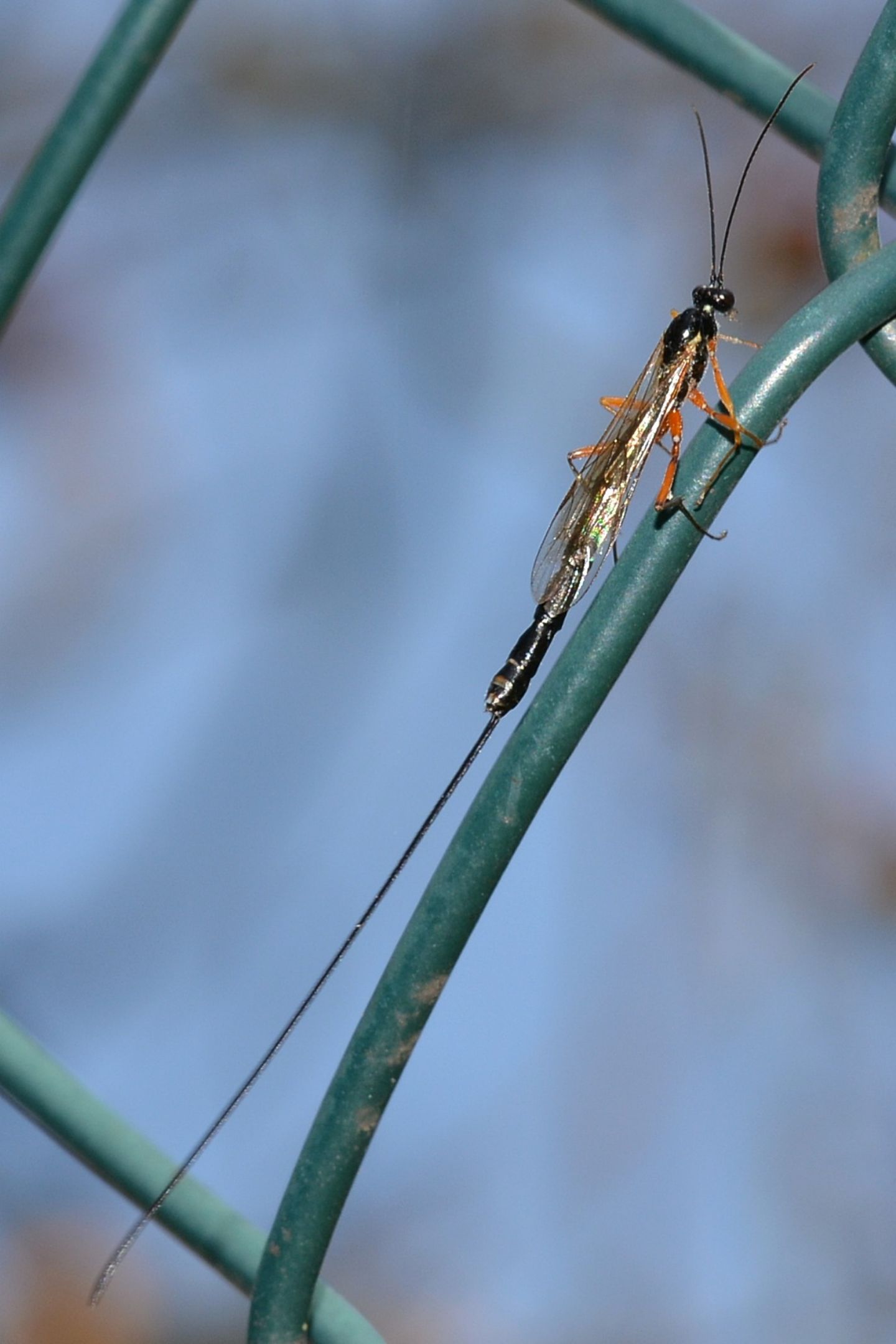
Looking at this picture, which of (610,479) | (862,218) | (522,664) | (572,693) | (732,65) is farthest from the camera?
(610,479)

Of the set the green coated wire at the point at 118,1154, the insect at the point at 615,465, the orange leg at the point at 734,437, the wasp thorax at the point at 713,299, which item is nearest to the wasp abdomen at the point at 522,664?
the insect at the point at 615,465

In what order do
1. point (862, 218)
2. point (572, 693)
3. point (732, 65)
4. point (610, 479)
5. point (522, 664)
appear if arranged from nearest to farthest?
1. point (572, 693)
2. point (862, 218)
3. point (732, 65)
4. point (522, 664)
5. point (610, 479)

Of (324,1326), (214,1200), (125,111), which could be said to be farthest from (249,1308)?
(125,111)

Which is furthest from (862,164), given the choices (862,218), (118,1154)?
(118,1154)

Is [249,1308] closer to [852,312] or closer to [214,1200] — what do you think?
[214,1200]

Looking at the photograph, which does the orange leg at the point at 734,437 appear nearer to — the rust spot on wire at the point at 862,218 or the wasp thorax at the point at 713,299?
the rust spot on wire at the point at 862,218

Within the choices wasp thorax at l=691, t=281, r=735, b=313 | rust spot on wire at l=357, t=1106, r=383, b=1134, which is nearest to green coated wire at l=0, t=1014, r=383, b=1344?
rust spot on wire at l=357, t=1106, r=383, b=1134

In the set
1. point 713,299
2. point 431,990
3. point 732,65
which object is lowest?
point 431,990

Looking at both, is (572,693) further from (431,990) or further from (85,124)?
(85,124)
